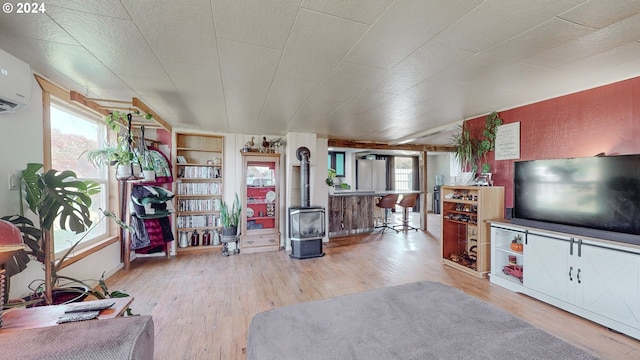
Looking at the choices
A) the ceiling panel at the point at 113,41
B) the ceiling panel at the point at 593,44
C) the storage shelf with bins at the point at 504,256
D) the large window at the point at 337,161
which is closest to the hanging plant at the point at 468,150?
the storage shelf with bins at the point at 504,256

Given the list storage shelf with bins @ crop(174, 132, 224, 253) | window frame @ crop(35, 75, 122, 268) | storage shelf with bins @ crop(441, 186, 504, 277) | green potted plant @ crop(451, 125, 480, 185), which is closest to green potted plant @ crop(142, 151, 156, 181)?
window frame @ crop(35, 75, 122, 268)

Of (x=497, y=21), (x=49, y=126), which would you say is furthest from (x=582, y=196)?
(x=49, y=126)

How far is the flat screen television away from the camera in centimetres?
199

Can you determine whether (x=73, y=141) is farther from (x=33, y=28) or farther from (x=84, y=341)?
(x=84, y=341)

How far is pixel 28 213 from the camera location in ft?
6.24

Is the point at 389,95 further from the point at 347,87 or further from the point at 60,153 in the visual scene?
the point at 60,153

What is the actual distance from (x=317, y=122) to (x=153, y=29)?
8.36 feet

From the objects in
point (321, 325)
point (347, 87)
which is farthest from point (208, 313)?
point (347, 87)

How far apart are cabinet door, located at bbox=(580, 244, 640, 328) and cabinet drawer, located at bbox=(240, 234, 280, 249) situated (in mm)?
3983

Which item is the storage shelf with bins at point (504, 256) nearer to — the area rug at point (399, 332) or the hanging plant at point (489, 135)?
the hanging plant at point (489, 135)

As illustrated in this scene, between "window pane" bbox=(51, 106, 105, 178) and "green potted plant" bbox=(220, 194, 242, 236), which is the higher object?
"window pane" bbox=(51, 106, 105, 178)

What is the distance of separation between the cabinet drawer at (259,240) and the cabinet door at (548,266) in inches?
143

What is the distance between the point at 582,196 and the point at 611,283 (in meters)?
0.77

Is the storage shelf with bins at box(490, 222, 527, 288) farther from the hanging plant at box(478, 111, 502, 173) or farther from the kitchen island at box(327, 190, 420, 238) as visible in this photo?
the kitchen island at box(327, 190, 420, 238)
